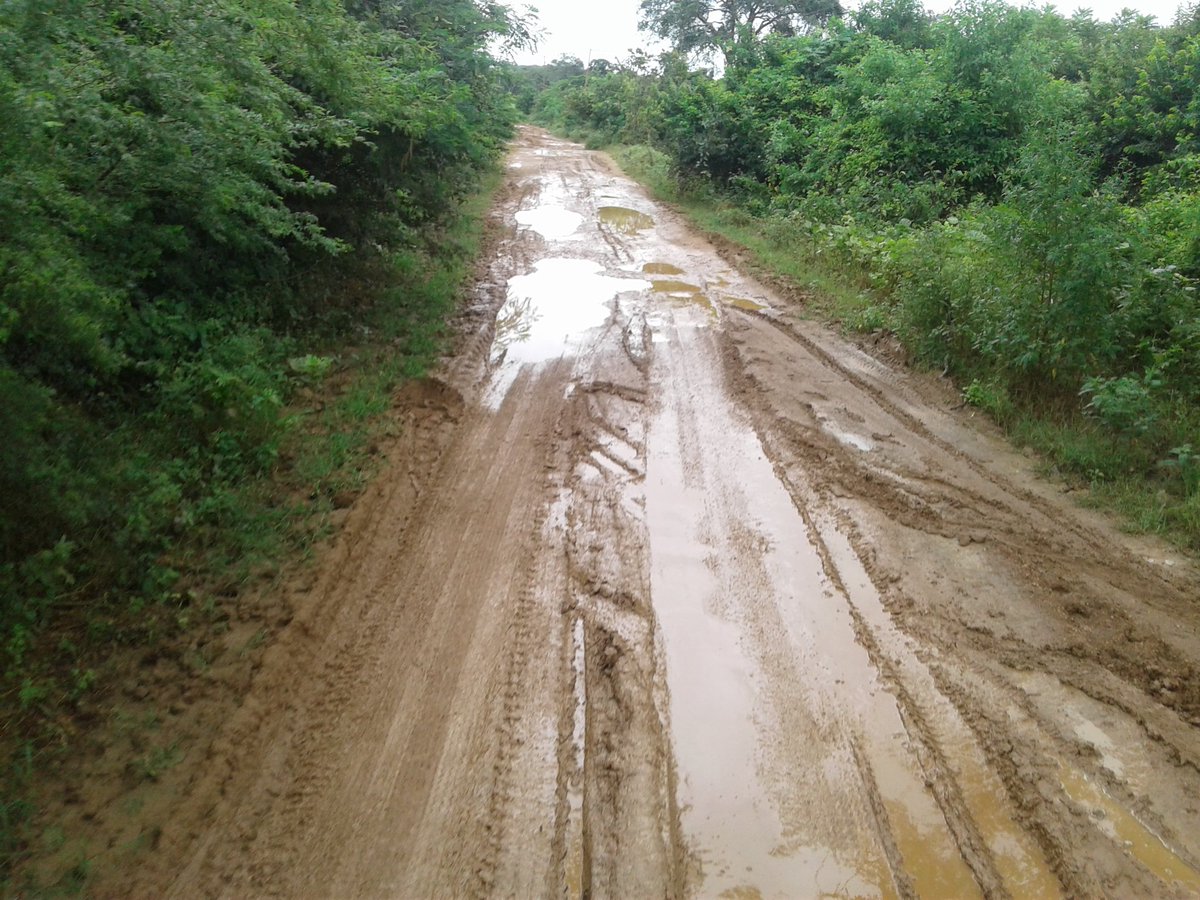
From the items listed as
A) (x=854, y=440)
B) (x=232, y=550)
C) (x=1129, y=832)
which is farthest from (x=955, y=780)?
(x=232, y=550)

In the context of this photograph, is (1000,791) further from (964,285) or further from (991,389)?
(964,285)

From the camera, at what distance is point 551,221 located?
15219mm

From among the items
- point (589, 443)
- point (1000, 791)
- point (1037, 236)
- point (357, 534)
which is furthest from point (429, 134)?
point (1000, 791)

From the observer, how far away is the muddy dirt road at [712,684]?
3197 mm

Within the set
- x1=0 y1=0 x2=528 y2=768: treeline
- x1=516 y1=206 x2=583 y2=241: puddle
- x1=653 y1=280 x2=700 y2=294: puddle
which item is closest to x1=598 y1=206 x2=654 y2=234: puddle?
x1=516 y1=206 x2=583 y2=241: puddle

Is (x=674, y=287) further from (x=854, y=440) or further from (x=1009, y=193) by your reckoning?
(x=854, y=440)

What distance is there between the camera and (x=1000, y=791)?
11.3ft

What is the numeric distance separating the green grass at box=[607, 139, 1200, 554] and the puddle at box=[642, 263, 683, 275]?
1231 millimetres

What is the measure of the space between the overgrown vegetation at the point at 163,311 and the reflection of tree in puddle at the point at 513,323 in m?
0.74

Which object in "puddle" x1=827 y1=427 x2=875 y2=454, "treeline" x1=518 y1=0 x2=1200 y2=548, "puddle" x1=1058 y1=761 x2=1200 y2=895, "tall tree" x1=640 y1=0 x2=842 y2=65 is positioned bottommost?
"puddle" x1=1058 y1=761 x2=1200 y2=895

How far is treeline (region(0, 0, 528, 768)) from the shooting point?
3.96m

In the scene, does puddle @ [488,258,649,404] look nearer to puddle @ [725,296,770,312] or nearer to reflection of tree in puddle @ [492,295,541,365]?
reflection of tree in puddle @ [492,295,541,365]

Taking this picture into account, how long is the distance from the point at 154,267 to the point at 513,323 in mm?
4065

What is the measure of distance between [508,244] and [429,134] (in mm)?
3766
